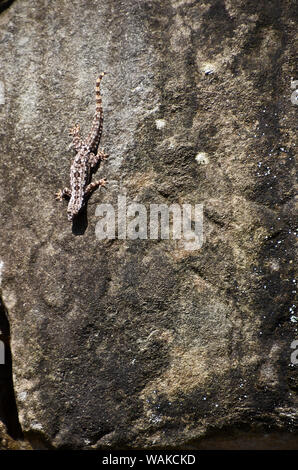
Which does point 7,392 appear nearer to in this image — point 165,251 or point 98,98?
point 165,251

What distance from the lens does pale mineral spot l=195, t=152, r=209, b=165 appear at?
4449 mm

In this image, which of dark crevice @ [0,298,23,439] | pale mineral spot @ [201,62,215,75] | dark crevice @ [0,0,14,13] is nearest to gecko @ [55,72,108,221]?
pale mineral spot @ [201,62,215,75]

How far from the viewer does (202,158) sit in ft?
14.6

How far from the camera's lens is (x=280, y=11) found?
4.57m

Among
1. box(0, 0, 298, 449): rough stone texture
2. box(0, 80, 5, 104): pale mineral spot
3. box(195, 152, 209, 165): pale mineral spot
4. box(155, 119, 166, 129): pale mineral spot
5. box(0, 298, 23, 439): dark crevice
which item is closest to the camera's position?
box(0, 0, 298, 449): rough stone texture

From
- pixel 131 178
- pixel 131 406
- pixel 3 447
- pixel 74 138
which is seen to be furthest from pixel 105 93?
pixel 3 447

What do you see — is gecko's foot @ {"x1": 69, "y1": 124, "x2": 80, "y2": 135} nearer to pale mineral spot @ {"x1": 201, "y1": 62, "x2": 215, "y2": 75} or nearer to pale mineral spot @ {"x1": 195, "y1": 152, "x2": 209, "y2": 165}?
pale mineral spot @ {"x1": 195, "y1": 152, "x2": 209, "y2": 165}

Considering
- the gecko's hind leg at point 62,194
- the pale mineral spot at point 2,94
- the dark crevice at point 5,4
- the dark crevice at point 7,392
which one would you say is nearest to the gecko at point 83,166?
the gecko's hind leg at point 62,194

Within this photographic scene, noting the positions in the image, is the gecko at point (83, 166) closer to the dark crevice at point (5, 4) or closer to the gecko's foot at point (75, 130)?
the gecko's foot at point (75, 130)

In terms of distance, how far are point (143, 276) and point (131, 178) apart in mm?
854

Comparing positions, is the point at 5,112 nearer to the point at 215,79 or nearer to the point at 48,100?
the point at 48,100

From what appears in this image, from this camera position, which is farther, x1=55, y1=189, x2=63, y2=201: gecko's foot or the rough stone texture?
x1=55, y1=189, x2=63, y2=201: gecko's foot

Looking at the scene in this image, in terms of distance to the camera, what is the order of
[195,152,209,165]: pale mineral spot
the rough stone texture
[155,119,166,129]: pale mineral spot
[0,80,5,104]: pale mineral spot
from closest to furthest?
the rough stone texture
[195,152,209,165]: pale mineral spot
[155,119,166,129]: pale mineral spot
[0,80,5,104]: pale mineral spot

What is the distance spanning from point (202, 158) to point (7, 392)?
111 inches
